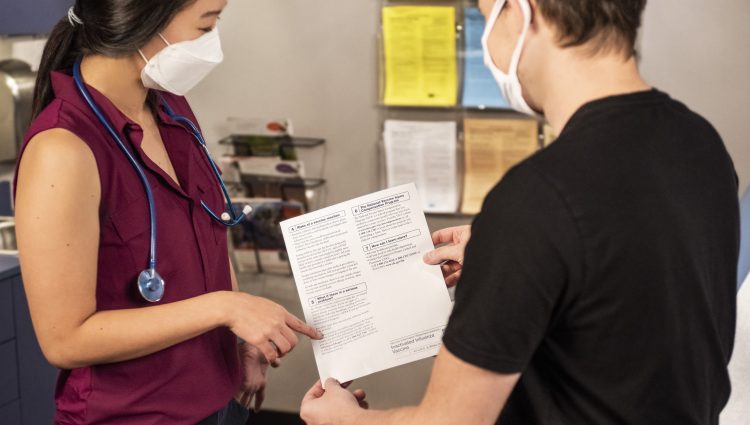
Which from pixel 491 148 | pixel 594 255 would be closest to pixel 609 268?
pixel 594 255

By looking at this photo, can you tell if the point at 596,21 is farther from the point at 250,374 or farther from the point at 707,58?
Result: the point at 707,58

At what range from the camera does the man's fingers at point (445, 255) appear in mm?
1373

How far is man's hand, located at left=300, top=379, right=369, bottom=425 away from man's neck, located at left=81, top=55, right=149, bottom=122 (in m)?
0.61

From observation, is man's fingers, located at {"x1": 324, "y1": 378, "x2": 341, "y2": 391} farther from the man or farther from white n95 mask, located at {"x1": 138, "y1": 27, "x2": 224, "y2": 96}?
white n95 mask, located at {"x1": 138, "y1": 27, "x2": 224, "y2": 96}

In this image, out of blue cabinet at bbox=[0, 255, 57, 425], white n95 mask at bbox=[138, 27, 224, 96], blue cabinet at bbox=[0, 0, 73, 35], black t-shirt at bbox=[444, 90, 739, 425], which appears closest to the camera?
black t-shirt at bbox=[444, 90, 739, 425]

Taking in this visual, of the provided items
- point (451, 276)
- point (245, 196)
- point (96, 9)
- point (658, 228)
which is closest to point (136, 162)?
point (96, 9)

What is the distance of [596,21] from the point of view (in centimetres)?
95

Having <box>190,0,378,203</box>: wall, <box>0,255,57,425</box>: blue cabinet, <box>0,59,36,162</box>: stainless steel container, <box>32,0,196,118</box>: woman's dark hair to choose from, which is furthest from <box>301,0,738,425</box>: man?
<box>0,59,36,162</box>: stainless steel container

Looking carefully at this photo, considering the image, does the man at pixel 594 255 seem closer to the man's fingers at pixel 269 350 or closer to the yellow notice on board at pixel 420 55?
the man's fingers at pixel 269 350

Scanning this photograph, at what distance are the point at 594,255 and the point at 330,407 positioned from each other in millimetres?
513

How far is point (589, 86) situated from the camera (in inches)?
38.5

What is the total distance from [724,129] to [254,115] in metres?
1.55

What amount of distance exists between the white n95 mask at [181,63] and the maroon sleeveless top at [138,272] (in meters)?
0.10

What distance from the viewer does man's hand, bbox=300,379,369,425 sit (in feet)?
3.95
